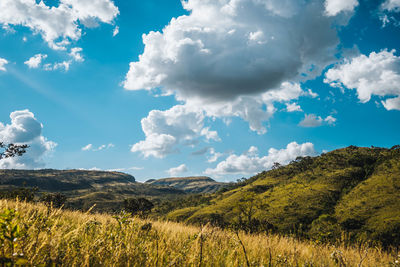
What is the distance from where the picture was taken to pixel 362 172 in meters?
108

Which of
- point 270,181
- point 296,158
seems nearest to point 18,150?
point 270,181

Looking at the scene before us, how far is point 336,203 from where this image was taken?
86.9 meters

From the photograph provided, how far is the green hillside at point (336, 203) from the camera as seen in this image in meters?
64.9

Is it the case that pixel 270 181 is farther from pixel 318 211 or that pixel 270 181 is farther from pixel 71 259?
pixel 71 259

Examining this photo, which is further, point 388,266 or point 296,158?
point 296,158

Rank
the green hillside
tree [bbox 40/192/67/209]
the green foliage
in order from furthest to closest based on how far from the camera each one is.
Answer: the green hillside < the green foliage < tree [bbox 40/192/67/209]

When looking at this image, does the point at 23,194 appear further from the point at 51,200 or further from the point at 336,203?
the point at 336,203

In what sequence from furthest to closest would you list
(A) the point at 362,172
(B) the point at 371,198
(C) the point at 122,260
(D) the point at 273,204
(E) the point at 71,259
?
1. (A) the point at 362,172
2. (D) the point at 273,204
3. (B) the point at 371,198
4. (C) the point at 122,260
5. (E) the point at 71,259

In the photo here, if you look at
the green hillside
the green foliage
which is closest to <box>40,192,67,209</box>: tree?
the green foliage

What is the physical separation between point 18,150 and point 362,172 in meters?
128

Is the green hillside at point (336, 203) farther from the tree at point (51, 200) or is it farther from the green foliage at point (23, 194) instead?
the green foliage at point (23, 194)

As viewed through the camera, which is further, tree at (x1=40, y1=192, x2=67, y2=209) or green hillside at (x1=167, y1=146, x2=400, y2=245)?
green hillside at (x1=167, y1=146, x2=400, y2=245)

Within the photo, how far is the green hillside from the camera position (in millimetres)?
64875

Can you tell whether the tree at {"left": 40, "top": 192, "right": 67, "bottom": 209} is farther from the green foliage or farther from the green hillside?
the green hillside
